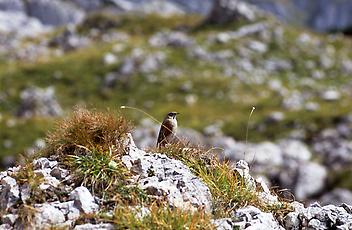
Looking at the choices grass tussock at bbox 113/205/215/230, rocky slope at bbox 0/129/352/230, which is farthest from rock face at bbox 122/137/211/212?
grass tussock at bbox 113/205/215/230

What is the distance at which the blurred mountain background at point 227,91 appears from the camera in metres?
46.4

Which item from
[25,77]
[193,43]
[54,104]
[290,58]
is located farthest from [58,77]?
[290,58]

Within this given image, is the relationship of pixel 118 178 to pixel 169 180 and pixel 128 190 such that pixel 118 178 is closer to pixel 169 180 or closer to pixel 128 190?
pixel 128 190

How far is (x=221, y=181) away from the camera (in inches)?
476

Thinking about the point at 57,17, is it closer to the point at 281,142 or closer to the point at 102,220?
the point at 281,142

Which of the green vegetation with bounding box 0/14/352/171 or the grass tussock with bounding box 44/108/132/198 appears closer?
the grass tussock with bounding box 44/108/132/198

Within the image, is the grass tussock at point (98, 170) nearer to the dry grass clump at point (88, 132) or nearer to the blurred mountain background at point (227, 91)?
the dry grass clump at point (88, 132)

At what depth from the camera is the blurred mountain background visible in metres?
46.4

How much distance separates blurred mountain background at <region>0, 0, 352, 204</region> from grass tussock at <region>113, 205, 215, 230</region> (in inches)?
1148

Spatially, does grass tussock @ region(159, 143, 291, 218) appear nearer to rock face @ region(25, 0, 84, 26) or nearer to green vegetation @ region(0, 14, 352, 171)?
green vegetation @ region(0, 14, 352, 171)

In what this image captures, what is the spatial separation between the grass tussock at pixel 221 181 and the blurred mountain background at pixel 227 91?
26809mm

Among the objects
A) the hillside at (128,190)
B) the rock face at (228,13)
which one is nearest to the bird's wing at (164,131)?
the hillside at (128,190)

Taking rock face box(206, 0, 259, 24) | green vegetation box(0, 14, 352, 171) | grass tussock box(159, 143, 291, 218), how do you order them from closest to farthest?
1. grass tussock box(159, 143, 291, 218)
2. green vegetation box(0, 14, 352, 171)
3. rock face box(206, 0, 259, 24)

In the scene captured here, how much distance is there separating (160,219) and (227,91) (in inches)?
2218
